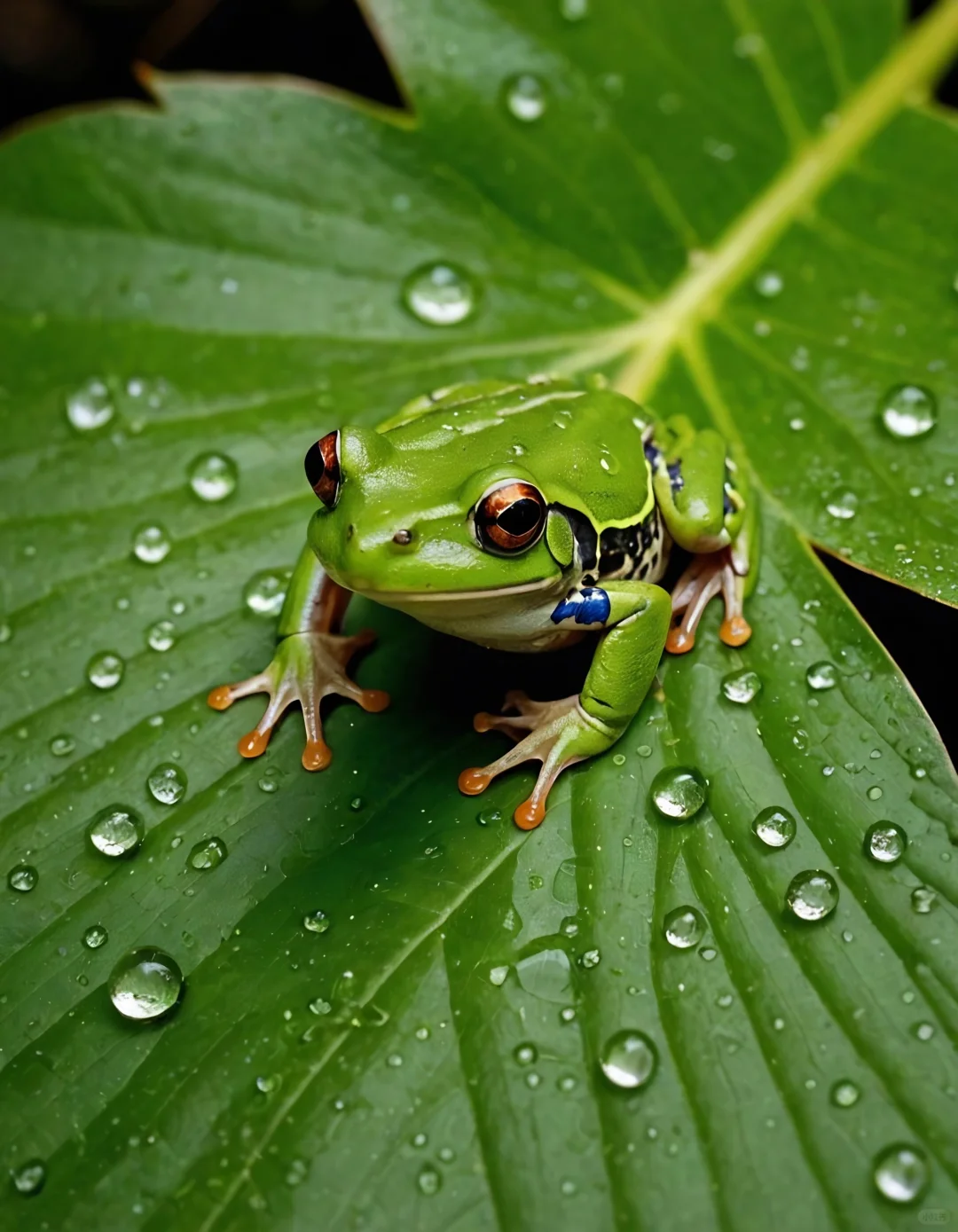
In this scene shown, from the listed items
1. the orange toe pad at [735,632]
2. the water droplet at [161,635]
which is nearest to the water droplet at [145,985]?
the water droplet at [161,635]

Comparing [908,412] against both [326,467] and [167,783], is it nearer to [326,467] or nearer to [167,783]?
[326,467]

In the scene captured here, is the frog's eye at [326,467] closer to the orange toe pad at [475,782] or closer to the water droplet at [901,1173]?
the orange toe pad at [475,782]

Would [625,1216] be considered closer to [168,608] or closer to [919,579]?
[919,579]

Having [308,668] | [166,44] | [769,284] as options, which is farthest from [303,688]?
[166,44]

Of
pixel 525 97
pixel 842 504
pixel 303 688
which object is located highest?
pixel 525 97

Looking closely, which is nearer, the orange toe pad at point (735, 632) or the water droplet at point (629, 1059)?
the water droplet at point (629, 1059)

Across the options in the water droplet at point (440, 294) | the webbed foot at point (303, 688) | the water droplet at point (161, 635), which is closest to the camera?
the webbed foot at point (303, 688)
